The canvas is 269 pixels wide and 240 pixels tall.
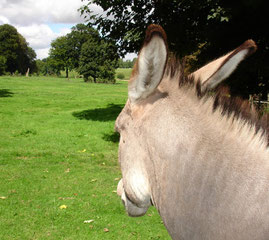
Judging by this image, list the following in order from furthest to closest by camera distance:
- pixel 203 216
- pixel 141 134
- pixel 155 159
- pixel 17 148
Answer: pixel 17 148 < pixel 141 134 < pixel 155 159 < pixel 203 216

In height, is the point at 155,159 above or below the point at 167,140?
below

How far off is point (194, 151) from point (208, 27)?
7.33 meters

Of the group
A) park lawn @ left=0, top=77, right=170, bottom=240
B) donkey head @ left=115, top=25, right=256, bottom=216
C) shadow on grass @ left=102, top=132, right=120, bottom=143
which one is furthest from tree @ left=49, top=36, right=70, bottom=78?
donkey head @ left=115, top=25, right=256, bottom=216

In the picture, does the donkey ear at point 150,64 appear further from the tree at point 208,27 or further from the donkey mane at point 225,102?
the tree at point 208,27

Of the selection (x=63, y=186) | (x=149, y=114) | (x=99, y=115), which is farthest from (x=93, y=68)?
(x=149, y=114)

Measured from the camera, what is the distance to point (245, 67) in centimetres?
777

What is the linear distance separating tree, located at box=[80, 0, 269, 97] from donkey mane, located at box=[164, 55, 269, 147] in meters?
4.77

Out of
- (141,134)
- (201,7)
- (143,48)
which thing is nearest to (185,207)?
(141,134)

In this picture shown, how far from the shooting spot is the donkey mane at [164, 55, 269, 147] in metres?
1.38

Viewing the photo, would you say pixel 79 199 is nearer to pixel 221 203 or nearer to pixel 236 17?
pixel 221 203

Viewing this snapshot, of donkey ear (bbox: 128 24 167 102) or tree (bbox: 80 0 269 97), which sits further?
tree (bbox: 80 0 269 97)

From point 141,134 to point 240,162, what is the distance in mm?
593

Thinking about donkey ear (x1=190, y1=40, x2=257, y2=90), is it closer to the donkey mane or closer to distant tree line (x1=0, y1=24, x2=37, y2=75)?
the donkey mane

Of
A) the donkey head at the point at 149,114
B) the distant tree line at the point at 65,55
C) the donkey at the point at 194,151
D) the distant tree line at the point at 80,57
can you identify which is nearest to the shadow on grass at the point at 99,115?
the donkey head at the point at 149,114
